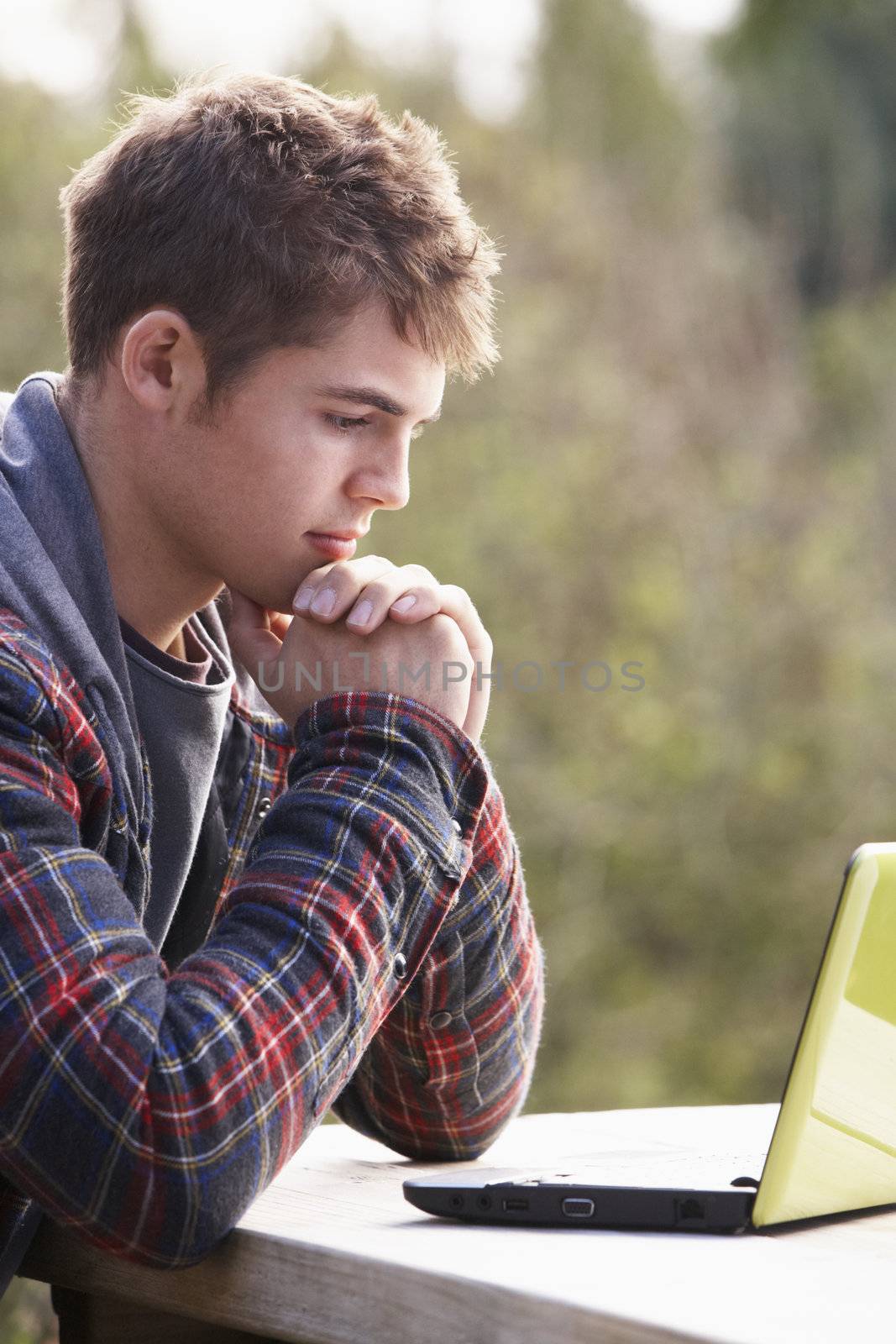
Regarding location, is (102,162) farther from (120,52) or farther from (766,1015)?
(766,1015)

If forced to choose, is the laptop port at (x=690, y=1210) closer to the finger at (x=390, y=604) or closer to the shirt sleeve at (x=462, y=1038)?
the shirt sleeve at (x=462, y=1038)

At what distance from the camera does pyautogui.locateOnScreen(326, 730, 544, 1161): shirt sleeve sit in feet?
4.39

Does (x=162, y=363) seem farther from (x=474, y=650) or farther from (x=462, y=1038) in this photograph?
(x=462, y=1038)

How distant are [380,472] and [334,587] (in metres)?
0.12

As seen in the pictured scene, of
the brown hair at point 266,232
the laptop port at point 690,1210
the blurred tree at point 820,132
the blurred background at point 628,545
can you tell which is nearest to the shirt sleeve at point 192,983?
the laptop port at point 690,1210

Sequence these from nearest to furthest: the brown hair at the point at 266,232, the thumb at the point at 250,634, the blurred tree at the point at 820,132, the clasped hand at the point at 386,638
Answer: the clasped hand at the point at 386,638
the brown hair at the point at 266,232
the thumb at the point at 250,634
the blurred tree at the point at 820,132

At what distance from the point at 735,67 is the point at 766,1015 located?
6.24 metres

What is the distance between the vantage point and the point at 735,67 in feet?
33.2

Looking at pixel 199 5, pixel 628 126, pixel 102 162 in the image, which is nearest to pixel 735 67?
pixel 628 126

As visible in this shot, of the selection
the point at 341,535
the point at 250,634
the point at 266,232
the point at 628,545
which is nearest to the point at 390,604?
the point at 341,535

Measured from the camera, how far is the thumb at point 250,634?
1446 millimetres

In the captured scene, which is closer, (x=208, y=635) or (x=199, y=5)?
(x=208, y=635)

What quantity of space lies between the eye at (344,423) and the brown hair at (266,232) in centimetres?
7

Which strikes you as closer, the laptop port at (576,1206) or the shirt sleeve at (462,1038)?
the laptop port at (576,1206)
